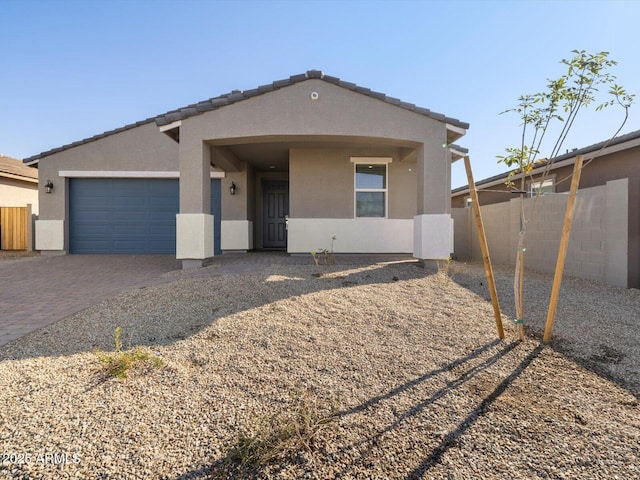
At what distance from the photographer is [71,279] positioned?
22.2 ft

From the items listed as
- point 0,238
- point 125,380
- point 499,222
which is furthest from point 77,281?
point 499,222

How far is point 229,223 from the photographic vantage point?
1036 cm

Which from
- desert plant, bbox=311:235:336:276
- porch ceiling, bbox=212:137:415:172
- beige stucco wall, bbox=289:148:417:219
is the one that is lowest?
desert plant, bbox=311:235:336:276

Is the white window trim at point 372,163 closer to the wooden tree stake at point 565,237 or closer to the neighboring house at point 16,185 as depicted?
the wooden tree stake at point 565,237

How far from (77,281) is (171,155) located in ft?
18.4

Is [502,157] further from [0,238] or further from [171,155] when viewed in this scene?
[0,238]

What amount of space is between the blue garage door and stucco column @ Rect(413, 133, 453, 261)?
686 cm

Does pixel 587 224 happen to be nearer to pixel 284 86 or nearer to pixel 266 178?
pixel 284 86

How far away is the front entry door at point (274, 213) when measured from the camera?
38.8 feet

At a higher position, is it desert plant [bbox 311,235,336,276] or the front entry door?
the front entry door

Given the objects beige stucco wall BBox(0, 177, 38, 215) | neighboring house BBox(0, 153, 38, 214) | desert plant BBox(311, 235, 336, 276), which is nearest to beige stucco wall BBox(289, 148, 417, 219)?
desert plant BBox(311, 235, 336, 276)

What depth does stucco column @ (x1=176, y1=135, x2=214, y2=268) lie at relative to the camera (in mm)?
6918

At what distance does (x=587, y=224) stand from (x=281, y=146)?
7.03 metres

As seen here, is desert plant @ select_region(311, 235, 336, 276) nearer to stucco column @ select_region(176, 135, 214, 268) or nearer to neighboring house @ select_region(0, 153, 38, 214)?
stucco column @ select_region(176, 135, 214, 268)
